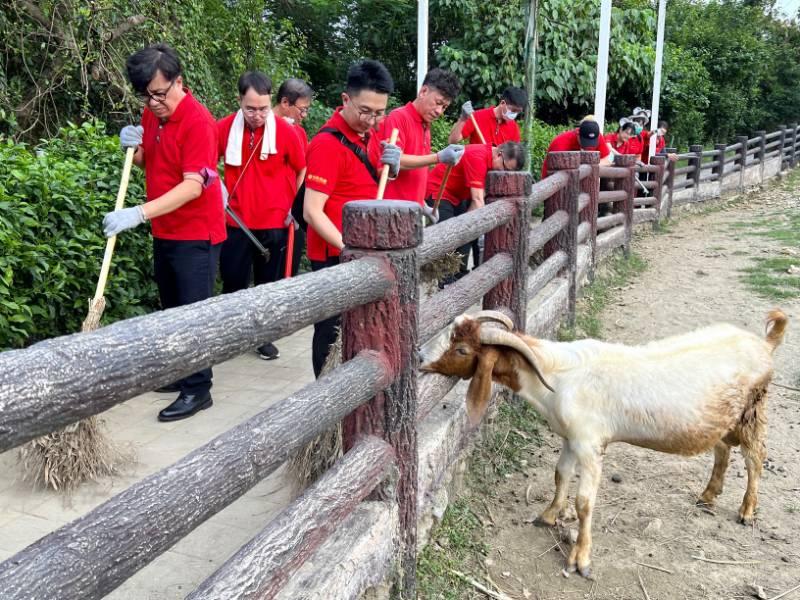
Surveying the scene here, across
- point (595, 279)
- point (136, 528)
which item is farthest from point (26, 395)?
point (595, 279)

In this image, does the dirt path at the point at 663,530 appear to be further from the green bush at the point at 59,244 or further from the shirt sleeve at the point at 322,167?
the green bush at the point at 59,244

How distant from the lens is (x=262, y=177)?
15.4ft

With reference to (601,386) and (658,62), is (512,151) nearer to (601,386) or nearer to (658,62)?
(601,386)


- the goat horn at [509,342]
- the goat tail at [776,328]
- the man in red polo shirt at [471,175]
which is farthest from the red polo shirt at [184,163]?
the goat tail at [776,328]

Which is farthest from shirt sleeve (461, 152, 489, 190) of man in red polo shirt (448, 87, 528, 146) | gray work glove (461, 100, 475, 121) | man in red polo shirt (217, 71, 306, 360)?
man in red polo shirt (217, 71, 306, 360)

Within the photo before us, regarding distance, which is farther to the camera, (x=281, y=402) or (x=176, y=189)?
(x=176, y=189)

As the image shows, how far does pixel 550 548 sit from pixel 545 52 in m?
12.2

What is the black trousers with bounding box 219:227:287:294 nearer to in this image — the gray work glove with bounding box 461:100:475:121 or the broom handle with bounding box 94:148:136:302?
the broom handle with bounding box 94:148:136:302

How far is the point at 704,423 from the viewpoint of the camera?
125 inches

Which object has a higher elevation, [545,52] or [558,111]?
[545,52]

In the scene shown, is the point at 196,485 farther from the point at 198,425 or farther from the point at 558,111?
the point at 558,111

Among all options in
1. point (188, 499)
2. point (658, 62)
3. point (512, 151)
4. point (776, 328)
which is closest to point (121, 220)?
point (188, 499)

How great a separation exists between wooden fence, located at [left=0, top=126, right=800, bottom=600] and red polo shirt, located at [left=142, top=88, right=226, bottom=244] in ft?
4.41

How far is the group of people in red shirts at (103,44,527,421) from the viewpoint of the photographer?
3.48 meters
